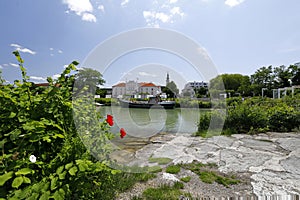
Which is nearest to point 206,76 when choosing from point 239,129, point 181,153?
point 181,153

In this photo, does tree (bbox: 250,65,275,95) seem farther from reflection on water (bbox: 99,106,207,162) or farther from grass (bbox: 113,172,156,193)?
grass (bbox: 113,172,156,193)

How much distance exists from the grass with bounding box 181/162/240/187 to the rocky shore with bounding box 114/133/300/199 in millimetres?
65

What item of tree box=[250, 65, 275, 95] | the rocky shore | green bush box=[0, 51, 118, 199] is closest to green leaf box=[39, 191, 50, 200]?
green bush box=[0, 51, 118, 199]

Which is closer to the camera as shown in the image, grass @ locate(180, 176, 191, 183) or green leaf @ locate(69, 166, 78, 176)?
green leaf @ locate(69, 166, 78, 176)

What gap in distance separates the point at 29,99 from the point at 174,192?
140 centimetres

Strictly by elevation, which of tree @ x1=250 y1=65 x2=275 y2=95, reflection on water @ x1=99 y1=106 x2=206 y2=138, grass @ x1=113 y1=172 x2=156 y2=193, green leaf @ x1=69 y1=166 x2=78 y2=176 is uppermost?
tree @ x1=250 y1=65 x2=275 y2=95

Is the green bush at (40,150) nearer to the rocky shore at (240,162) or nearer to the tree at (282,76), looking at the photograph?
the rocky shore at (240,162)

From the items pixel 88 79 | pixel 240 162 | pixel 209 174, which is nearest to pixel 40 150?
pixel 88 79

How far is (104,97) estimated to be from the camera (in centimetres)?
219

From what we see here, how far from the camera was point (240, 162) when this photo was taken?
2.51m

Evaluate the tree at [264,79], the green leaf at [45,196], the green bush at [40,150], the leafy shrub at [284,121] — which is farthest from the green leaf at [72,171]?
the tree at [264,79]

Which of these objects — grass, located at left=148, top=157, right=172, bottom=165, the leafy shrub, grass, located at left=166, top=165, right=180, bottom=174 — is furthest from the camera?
the leafy shrub

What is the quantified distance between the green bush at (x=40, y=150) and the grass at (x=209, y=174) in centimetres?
135

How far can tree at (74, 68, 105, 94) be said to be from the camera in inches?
64.4
